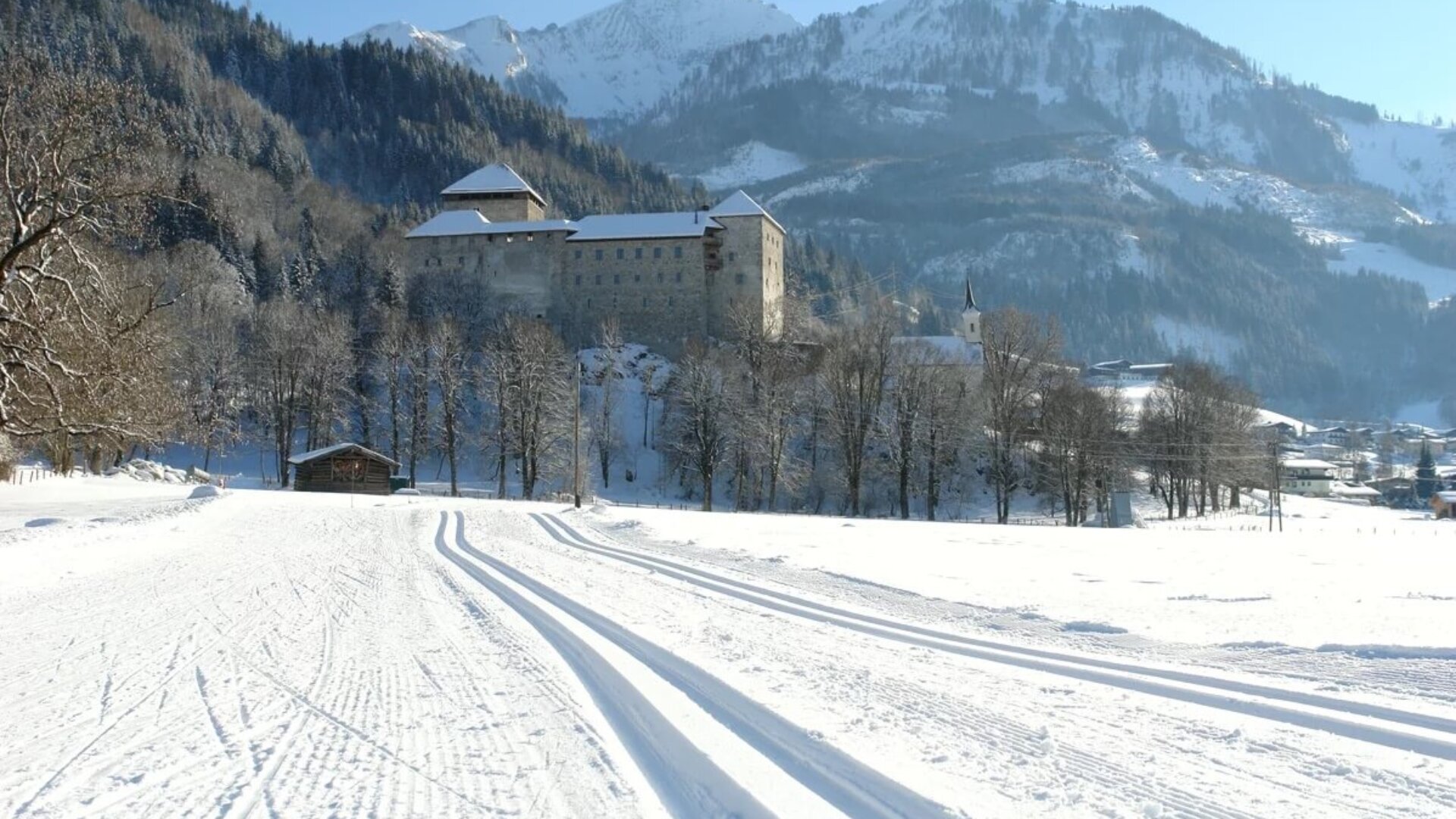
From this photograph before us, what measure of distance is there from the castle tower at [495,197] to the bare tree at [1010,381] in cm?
6391

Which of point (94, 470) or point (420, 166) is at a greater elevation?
point (420, 166)

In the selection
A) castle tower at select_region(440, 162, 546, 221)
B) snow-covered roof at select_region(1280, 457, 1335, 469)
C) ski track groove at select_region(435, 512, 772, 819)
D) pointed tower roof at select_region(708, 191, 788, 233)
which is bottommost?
ski track groove at select_region(435, 512, 772, 819)

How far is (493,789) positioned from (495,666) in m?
3.25

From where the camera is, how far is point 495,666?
8.27 metres

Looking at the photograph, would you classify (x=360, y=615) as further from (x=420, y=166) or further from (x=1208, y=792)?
(x=420, y=166)

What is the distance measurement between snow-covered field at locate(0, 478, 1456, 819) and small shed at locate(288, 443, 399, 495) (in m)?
39.3

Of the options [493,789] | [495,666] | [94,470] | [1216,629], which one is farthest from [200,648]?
[94,470]

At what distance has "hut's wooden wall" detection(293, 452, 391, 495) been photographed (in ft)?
180

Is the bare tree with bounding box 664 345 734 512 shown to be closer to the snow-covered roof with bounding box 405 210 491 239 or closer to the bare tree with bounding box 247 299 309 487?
the bare tree with bounding box 247 299 309 487

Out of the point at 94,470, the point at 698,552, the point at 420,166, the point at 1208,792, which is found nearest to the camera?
the point at 1208,792

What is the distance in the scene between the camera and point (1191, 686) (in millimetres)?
7332

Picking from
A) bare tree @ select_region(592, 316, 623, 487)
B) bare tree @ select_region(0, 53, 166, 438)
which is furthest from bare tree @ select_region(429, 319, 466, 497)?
bare tree @ select_region(0, 53, 166, 438)

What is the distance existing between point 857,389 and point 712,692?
5284cm

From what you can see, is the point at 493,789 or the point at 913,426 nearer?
the point at 493,789
